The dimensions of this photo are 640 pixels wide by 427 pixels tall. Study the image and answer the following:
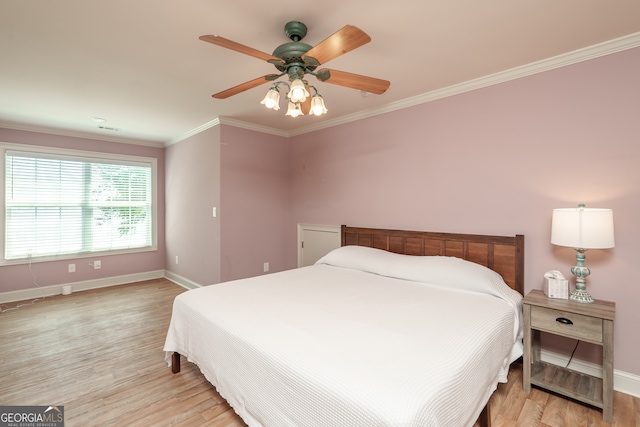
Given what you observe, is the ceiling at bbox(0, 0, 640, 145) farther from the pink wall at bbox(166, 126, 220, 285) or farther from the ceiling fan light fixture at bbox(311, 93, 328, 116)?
the pink wall at bbox(166, 126, 220, 285)

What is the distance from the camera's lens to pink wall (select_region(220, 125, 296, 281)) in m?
3.63

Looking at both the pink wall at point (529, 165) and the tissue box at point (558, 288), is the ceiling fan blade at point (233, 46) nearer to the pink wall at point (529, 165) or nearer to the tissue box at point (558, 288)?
the pink wall at point (529, 165)

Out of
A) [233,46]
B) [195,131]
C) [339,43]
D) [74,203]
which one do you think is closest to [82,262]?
[74,203]

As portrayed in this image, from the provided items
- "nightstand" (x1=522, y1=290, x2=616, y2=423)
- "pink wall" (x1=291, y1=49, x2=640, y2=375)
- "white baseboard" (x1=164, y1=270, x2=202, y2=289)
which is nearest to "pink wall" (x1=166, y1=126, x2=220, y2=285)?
"white baseboard" (x1=164, y1=270, x2=202, y2=289)

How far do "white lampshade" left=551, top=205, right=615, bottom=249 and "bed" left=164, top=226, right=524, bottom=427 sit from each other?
1.44ft

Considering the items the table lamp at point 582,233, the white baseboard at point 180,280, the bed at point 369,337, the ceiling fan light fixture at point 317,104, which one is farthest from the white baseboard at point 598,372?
the white baseboard at point 180,280

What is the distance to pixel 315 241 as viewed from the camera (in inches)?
154

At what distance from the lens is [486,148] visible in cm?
248

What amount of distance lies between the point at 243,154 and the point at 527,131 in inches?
120

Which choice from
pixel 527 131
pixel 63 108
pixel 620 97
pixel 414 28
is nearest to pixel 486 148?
pixel 527 131

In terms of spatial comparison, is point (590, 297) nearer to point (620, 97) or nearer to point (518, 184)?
point (518, 184)

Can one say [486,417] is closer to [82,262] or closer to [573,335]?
[573,335]

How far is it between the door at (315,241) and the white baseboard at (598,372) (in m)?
2.22

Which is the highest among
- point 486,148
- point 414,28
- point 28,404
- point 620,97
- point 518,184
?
point 414,28
